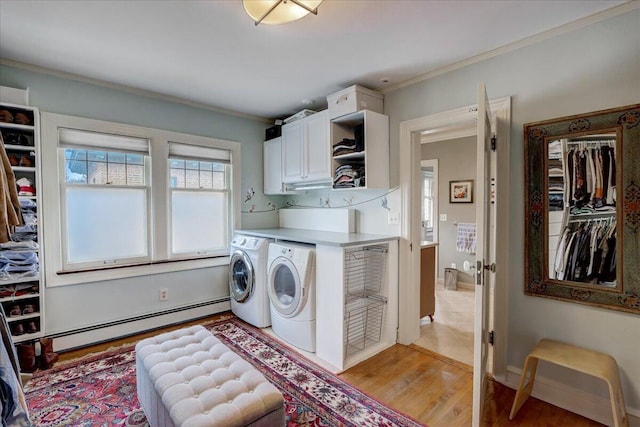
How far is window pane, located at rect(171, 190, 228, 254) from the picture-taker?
339 cm

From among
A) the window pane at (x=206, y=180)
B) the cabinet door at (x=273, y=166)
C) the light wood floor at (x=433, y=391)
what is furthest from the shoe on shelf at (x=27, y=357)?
the cabinet door at (x=273, y=166)

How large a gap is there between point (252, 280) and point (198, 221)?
3.28 feet

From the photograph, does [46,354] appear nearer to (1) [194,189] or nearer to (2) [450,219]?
(1) [194,189]

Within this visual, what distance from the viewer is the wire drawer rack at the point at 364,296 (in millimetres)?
→ 2646

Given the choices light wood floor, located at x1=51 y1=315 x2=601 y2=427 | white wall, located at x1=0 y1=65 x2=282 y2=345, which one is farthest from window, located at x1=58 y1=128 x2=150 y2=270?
light wood floor, located at x1=51 y1=315 x2=601 y2=427

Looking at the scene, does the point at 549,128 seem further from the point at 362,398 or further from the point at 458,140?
the point at 458,140

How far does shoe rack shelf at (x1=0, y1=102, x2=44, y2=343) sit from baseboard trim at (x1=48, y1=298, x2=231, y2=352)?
28 centimetres

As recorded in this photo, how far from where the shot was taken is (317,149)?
3.15 meters

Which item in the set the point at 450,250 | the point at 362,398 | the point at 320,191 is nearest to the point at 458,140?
the point at 450,250

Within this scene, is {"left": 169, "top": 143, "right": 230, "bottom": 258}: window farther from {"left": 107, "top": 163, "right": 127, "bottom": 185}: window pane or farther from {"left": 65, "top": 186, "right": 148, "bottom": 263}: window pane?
{"left": 107, "top": 163, "right": 127, "bottom": 185}: window pane

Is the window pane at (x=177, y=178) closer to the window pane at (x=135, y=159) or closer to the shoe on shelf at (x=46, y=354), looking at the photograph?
the window pane at (x=135, y=159)

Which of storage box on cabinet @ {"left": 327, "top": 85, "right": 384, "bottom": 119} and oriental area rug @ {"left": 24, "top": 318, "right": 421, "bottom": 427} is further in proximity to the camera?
storage box on cabinet @ {"left": 327, "top": 85, "right": 384, "bottom": 119}

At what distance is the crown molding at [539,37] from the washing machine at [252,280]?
7.18 ft

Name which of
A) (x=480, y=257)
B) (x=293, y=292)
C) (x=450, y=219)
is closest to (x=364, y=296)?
(x=293, y=292)
